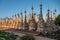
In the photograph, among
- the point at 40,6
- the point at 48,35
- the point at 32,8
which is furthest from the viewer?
the point at 32,8

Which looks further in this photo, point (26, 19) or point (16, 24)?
point (16, 24)

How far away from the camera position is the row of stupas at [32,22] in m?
23.2

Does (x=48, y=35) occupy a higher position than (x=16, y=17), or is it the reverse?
(x=16, y=17)

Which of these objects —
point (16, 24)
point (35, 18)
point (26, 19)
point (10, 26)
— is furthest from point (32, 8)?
point (10, 26)

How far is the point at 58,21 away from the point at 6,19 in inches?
577

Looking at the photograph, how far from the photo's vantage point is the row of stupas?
2322cm

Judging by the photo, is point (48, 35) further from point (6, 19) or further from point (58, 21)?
point (6, 19)

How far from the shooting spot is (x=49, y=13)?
28.8 m

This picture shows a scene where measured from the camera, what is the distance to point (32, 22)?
2700 centimetres

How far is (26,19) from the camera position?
31078 mm

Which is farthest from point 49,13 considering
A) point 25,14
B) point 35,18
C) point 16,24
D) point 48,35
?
point 48,35

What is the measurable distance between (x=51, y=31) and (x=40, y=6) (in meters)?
7.00

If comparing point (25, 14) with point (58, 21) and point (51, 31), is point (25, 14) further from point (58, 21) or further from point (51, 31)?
point (51, 31)

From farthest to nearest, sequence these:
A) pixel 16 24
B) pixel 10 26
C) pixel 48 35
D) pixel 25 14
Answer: pixel 10 26 < pixel 16 24 < pixel 25 14 < pixel 48 35
